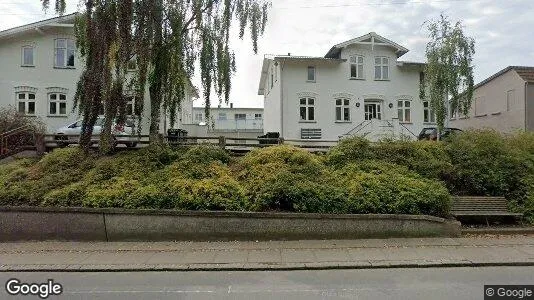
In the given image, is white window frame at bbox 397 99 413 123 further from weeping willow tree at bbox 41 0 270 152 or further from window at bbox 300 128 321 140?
weeping willow tree at bbox 41 0 270 152

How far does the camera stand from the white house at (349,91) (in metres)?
27.1

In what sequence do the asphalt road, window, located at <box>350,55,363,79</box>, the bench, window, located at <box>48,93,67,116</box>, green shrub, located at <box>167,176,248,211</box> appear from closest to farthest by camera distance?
the asphalt road < green shrub, located at <box>167,176,248,211</box> < the bench < window, located at <box>48,93,67,116</box> < window, located at <box>350,55,363,79</box>

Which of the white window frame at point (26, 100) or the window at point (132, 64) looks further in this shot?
the white window frame at point (26, 100)

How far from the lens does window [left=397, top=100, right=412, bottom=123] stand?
28000 millimetres

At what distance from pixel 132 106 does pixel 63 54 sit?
1573cm

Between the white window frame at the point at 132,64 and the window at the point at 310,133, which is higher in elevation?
the white window frame at the point at 132,64

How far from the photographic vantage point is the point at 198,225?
8.98 meters

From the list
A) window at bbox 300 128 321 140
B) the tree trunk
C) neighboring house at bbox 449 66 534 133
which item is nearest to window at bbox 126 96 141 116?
the tree trunk

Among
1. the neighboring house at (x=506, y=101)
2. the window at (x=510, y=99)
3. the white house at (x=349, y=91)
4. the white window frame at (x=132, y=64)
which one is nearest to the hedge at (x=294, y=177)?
the white window frame at (x=132, y=64)

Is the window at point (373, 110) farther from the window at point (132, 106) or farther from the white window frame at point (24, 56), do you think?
the white window frame at point (24, 56)

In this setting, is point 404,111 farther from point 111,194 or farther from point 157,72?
point 111,194

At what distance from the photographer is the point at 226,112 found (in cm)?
5072

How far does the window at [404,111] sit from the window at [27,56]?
83.3ft

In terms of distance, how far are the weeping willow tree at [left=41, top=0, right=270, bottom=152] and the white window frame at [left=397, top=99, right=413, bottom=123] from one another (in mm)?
17260
